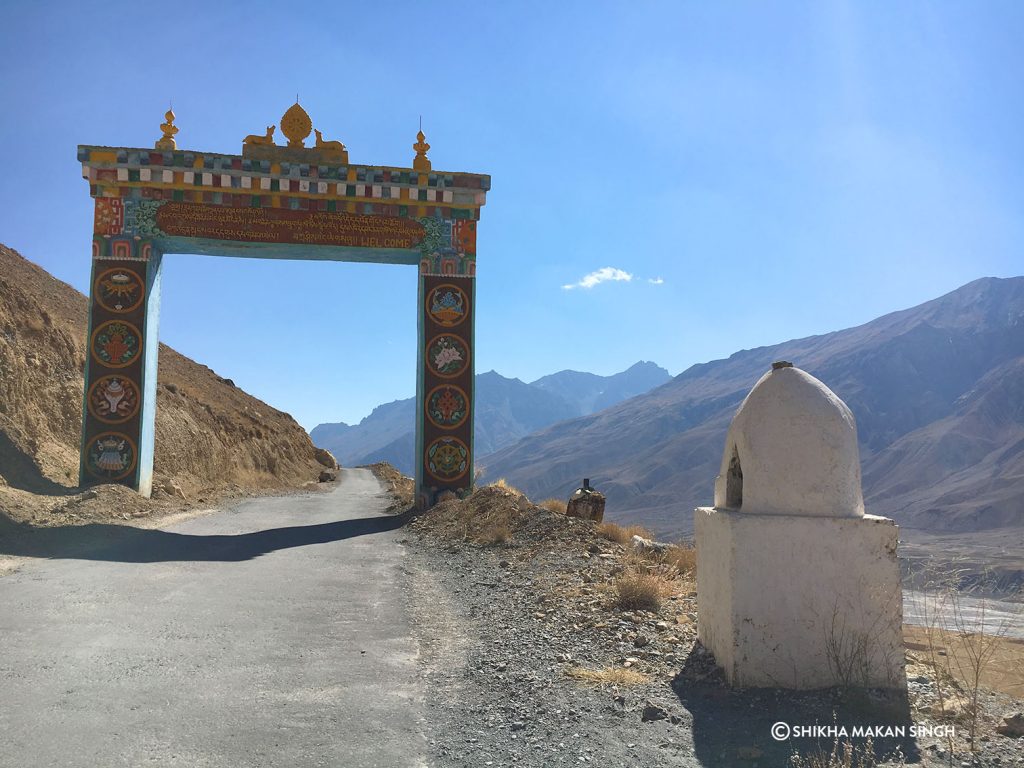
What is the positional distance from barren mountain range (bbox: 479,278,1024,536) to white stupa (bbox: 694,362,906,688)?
71.0m

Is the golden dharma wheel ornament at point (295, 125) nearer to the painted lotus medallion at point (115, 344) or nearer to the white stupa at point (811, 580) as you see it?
the painted lotus medallion at point (115, 344)

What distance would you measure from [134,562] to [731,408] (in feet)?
555

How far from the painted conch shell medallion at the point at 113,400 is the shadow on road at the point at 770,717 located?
48.4 feet

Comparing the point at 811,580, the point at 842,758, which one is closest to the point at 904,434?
the point at 811,580

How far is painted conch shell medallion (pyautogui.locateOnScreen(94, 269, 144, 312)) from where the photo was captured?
633 inches

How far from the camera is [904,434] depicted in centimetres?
13062

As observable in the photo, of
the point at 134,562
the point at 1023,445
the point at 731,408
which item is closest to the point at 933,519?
the point at 1023,445

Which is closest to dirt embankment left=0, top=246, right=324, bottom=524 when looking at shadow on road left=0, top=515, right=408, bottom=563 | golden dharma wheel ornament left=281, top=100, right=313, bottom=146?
shadow on road left=0, top=515, right=408, bottom=563

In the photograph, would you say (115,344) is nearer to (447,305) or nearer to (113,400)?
(113,400)

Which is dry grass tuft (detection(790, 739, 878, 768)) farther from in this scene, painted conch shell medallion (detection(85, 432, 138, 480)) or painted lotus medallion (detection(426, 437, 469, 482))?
painted conch shell medallion (detection(85, 432, 138, 480))

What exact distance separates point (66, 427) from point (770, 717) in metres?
22.5

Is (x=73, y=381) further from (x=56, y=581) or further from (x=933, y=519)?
(x=933, y=519)

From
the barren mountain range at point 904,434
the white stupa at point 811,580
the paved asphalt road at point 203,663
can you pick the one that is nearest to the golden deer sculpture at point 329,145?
the paved asphalt road at point 203,663

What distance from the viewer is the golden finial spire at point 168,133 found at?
16.6 metres
